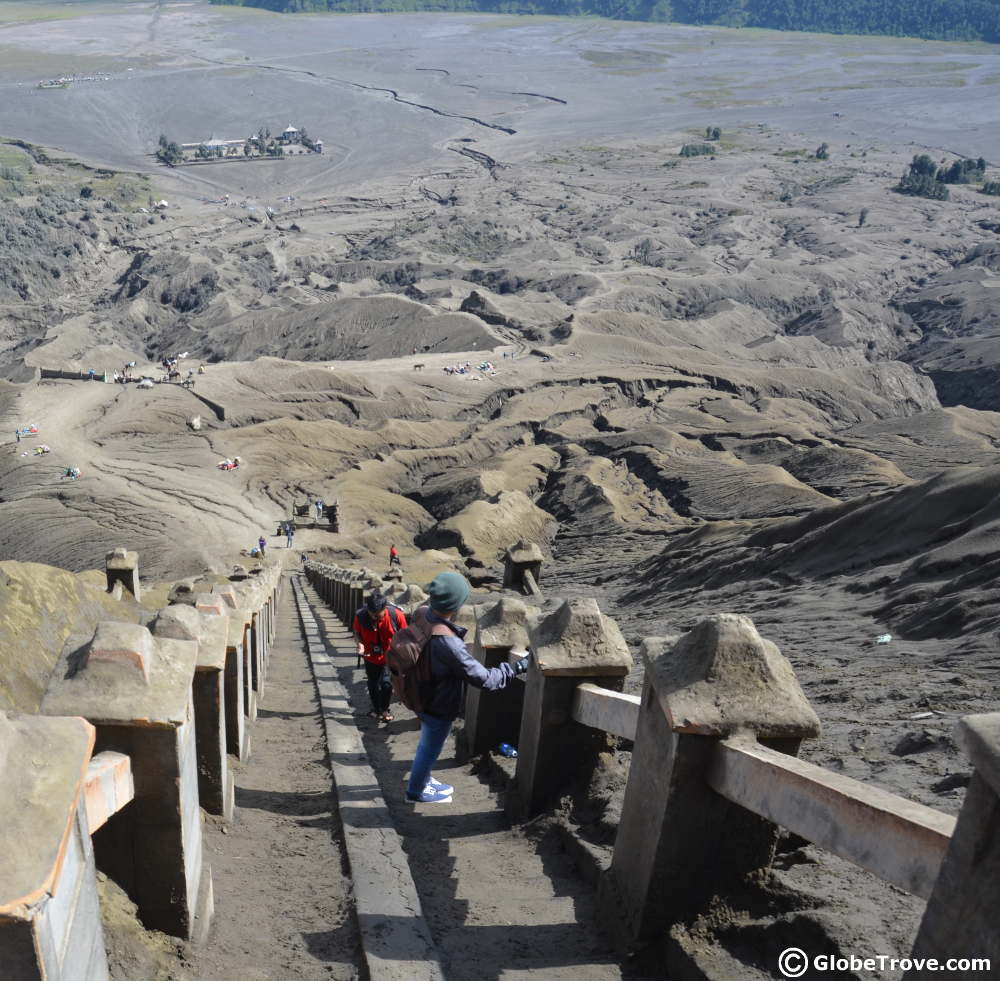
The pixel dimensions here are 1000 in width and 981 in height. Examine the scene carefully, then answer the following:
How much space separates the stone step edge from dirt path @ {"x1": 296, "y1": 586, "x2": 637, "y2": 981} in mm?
103

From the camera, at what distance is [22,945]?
2.11m

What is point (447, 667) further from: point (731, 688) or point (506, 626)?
point (731, 688)

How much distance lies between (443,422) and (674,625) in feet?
106

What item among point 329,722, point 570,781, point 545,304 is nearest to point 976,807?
point 570,781

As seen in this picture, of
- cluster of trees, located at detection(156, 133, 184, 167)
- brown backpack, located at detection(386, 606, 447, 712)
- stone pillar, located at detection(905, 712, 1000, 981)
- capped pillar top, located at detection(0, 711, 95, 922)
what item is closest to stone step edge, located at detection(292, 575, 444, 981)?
brown backpack, located at detection(386, 606, 447, 712)

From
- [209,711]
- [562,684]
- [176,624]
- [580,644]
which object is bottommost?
[209,711]

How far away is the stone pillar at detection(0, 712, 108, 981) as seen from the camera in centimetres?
211

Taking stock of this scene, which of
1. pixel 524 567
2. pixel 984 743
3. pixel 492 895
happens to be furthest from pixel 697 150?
pixel 984 743

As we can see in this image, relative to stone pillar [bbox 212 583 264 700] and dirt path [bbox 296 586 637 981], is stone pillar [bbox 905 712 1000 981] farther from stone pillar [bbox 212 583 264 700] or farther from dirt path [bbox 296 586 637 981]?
stone pillar [bbox 212 583 264 700]

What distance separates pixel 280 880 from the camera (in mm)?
4359

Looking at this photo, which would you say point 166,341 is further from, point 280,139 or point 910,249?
point 280,139

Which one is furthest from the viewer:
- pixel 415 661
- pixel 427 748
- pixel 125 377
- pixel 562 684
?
pixel 125 377

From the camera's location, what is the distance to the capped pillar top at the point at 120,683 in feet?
10.5

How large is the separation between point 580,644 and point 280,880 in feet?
5.50
